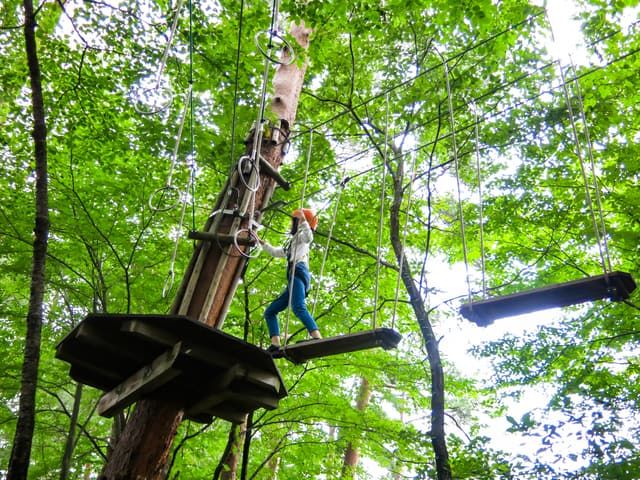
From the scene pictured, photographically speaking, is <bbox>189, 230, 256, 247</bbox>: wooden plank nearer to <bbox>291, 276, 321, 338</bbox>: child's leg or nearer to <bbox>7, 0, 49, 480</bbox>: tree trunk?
<bbox>291, 276, 321, 338</bbox>: child's leg

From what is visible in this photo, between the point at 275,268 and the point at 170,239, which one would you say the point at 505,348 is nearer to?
the point at 275,268

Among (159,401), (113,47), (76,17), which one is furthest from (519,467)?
(76,17)

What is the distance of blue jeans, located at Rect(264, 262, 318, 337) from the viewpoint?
3496 mm

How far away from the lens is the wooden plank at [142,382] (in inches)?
104

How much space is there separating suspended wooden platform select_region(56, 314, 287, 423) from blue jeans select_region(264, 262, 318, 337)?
22.7 inches

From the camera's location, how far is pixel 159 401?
3.04m

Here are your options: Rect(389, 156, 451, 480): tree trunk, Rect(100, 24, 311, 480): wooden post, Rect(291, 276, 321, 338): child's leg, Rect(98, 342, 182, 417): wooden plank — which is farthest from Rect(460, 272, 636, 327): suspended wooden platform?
Rect(389, 156, 451, 480): tree trunk

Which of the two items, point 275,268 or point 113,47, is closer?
point 113,47

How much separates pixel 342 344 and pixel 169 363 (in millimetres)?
965

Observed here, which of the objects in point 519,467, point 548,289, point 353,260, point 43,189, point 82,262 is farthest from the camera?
point 353,260

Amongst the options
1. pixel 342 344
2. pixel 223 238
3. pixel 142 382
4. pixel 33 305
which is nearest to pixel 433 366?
pixel 342 344

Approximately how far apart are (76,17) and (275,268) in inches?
149

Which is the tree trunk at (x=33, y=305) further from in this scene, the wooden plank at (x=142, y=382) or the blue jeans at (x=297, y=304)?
the blue jeans at (x=297, y=304)

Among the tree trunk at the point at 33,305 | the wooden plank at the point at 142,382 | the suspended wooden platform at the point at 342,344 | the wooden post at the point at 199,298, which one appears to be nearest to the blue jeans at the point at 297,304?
the wooden post at the point at 199,298
